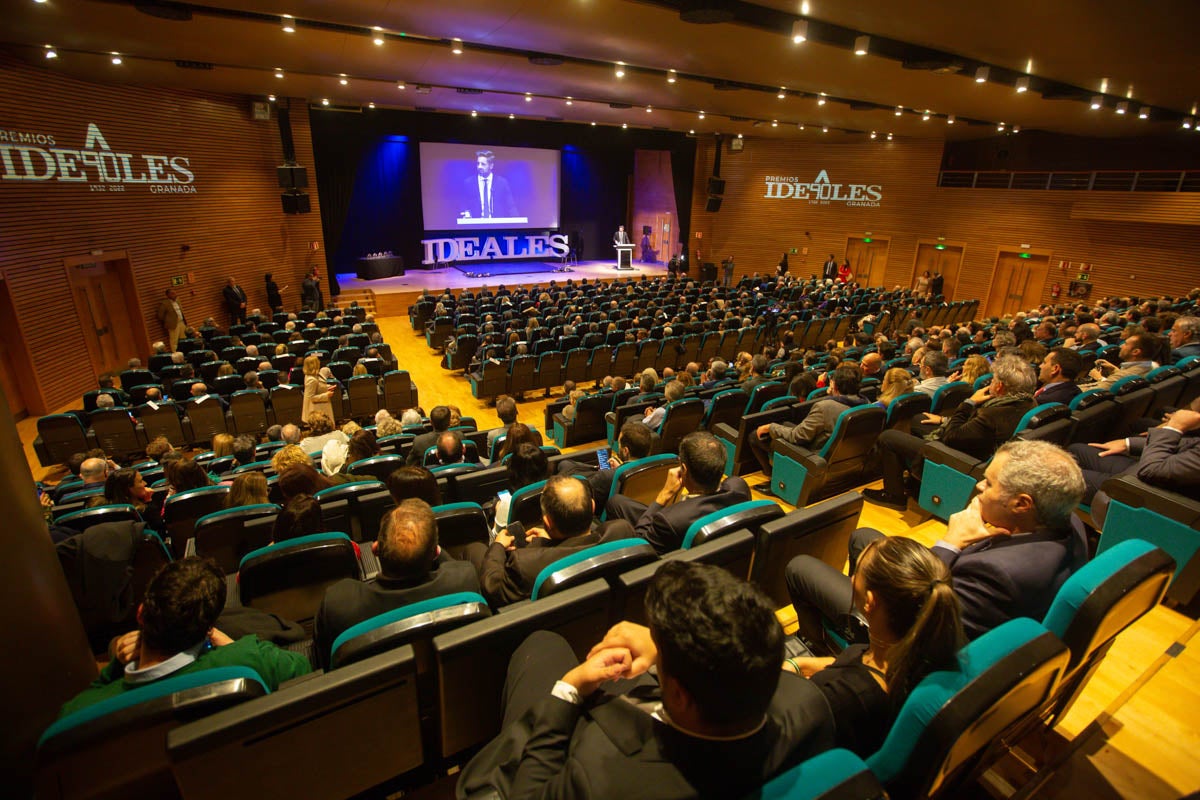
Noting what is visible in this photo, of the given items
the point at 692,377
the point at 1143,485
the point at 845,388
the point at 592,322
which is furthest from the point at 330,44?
the point at 1143,485

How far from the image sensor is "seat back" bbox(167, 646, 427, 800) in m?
1.36

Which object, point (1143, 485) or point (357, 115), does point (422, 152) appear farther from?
point (1143, 485)

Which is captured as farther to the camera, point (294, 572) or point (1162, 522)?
point (1162, 522)

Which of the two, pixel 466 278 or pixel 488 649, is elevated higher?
pixel 488 649

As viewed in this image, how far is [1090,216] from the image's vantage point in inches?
514

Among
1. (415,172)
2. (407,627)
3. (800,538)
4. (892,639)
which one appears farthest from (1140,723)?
(415,172)

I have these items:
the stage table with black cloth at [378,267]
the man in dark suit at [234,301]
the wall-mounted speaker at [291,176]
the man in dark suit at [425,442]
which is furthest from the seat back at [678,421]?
the stage table with black cloth at [378,267]

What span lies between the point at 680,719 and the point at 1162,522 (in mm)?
3014

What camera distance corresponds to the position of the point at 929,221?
16.7 m

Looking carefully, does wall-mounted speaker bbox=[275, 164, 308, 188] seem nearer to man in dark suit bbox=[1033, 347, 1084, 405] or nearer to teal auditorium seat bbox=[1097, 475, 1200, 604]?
man in dark suit bbox=[1033, 347, 1084, 405]

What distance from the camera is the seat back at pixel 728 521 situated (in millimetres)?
2293

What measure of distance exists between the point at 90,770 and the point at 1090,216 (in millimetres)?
17921

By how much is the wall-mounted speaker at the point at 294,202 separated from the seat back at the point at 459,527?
13428 millimetres

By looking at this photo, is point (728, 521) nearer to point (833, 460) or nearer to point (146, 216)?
point (833, 460)
